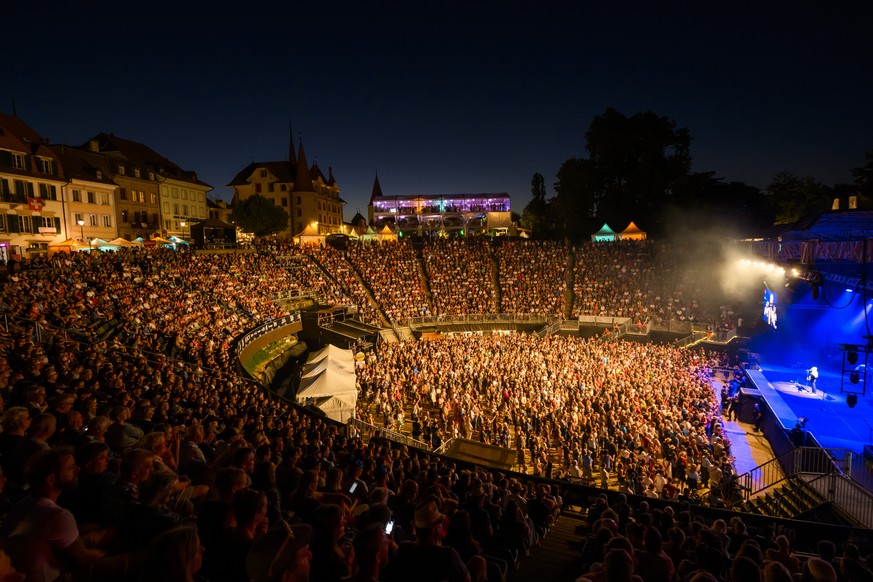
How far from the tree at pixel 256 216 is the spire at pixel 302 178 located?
11596mm

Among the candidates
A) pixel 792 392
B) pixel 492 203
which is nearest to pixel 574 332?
pixel 792 392

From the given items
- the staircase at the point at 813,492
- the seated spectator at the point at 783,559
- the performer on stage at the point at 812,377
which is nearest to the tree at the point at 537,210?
the performer on stage at the point at 812,377

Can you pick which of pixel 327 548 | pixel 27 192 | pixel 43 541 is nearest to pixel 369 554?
pixel 327 548

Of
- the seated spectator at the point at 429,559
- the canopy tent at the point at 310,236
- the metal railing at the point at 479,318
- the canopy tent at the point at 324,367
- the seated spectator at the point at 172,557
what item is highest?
the canopy tent at the point at 310,236

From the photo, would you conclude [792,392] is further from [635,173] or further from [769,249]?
[635,173]

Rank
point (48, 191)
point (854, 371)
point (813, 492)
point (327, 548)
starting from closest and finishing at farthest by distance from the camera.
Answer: point (327, 548)
point (813, 492)
point (854, 371)
point (48, 191)

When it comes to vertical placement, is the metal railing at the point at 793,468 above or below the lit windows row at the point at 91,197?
below

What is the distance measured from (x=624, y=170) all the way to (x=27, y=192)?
1899 inches

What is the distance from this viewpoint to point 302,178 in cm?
6334

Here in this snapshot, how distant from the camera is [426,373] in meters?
20.7

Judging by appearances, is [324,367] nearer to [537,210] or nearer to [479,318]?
[479,318]

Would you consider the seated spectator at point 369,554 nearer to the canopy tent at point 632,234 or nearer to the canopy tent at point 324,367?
the canopy tent at point 324,367

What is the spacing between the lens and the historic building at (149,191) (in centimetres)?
3831

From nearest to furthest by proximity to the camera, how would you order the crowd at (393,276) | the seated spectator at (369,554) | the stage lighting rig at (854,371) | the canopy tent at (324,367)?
the seated spectator at (369,554), the stage lighting rig at (854,371), the canopy tent at (324,367), the crowd at (393,276)
